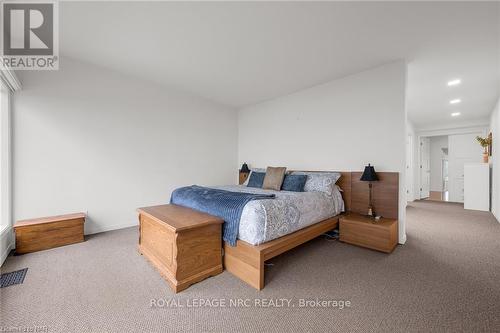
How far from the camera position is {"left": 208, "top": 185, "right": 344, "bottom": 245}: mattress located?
2.05 meters

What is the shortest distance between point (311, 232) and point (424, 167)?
7.71 metres

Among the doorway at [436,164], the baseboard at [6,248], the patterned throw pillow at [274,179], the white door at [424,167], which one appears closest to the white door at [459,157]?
the white door at [424,167]

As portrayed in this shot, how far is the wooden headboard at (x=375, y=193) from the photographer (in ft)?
10.0

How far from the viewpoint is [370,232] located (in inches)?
111

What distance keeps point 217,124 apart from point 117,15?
10.1 feet

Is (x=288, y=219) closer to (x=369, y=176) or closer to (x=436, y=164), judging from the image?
(x=369, y=176)

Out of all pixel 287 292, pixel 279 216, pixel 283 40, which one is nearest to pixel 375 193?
pixel 279 216

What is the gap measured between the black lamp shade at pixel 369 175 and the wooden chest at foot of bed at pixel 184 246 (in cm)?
222

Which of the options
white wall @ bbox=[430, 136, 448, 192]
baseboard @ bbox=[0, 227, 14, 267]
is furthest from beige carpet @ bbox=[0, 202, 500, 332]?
white wall @ bbox=[430, 136, 448, 192]

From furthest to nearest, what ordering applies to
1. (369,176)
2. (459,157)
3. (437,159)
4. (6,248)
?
(437,159)
(459,157)
(369,176)
(6,248)

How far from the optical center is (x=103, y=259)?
2.49m

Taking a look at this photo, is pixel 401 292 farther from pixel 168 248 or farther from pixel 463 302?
pixel 168 248

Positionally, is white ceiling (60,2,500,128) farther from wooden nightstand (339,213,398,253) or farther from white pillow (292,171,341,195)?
wooden nightstand (339,213,398,253)

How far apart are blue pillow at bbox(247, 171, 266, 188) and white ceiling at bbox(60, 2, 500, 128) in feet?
5.70
